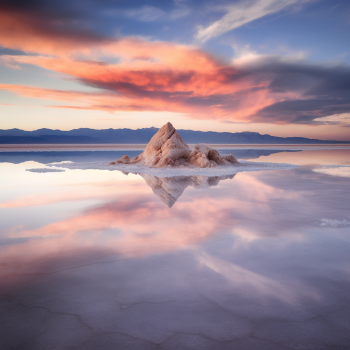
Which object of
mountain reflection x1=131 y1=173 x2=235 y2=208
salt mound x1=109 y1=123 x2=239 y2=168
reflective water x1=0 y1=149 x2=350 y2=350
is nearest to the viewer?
reflective water x1=0 y1=149 x2=350 y2=350

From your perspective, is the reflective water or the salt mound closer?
the reflective water

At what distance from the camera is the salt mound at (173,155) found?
599 inches

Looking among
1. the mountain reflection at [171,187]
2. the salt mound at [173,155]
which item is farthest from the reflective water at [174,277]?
the salt mound at [173,155]

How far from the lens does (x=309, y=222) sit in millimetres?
5164

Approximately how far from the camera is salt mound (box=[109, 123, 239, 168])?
15211 millimetres

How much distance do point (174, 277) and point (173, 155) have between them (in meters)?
12.7

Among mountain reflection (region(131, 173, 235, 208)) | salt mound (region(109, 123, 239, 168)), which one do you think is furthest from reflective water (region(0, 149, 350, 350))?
salt mound (region(109, 123, 239, 168))

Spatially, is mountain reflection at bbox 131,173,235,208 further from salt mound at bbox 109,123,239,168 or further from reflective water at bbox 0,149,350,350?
salt mound at bbox 109,123,239,168

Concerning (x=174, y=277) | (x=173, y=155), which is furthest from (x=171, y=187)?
(x=173, y=155)

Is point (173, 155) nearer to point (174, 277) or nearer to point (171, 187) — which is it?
point (171, 187)

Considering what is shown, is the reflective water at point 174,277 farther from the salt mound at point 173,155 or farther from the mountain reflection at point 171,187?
the salt mound at point 173,155

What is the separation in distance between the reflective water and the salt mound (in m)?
8.90

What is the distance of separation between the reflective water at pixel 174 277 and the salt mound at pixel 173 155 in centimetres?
890

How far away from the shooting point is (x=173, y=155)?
51.0ft
